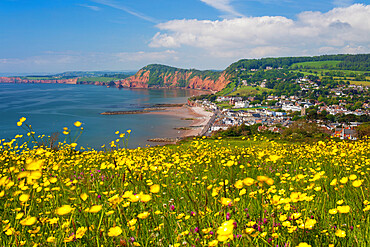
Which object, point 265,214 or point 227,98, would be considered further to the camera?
point 227,98

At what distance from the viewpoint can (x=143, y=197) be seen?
5.89ft

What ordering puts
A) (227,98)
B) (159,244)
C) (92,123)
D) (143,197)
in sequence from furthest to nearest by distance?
1. (227,98)
2. (92,123)
3. (159,244)
4. (143,197)

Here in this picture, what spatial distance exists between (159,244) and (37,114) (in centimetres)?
10104

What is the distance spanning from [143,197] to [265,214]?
1497 mm

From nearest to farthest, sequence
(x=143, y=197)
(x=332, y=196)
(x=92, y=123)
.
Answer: (x=143, y=197) < (x=332, y=196) < (x=92, y=123)

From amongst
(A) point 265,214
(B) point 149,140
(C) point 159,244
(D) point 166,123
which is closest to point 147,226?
(C) point 159,244

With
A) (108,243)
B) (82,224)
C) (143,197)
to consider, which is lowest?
(82,224)

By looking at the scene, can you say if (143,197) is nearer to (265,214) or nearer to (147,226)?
(147,226)

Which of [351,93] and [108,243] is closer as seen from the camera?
[108,243]

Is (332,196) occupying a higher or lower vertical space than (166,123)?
higher

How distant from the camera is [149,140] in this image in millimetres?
57375

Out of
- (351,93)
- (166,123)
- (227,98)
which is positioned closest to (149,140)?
(166,123)

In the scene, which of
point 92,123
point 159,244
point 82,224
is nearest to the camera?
point 159,244

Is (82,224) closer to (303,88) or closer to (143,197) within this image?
(143,197)
